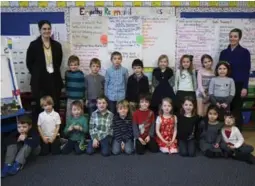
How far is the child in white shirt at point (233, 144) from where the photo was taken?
289cm

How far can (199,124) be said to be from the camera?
3.13m

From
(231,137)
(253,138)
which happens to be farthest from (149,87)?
(253,138)

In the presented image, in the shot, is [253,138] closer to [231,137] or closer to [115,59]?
[231,137]

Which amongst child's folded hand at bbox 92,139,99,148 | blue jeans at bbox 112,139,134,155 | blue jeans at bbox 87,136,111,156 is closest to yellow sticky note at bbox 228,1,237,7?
blue jeans at bbox 112,139,134,155

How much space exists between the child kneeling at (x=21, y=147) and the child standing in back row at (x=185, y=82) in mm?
1576

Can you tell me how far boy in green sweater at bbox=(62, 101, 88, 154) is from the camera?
3111mm

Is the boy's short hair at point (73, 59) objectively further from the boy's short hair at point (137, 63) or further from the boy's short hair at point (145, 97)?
the boy's short hair at point (145, 97)

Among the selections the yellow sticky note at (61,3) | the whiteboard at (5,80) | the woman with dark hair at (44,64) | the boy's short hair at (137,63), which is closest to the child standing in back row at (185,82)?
the boy's short hair at (137,63)

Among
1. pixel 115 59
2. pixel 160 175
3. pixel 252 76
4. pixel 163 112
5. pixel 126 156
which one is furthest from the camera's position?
pixel 252 76

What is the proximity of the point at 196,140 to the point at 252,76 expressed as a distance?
3.66 feet

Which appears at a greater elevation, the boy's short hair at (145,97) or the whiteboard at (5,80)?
the whiteboard at (5,80)

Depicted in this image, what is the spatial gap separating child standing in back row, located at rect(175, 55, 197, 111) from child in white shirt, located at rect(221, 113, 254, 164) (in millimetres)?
581

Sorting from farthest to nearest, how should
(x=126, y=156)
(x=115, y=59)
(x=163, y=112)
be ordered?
(x=115, y=59) < (x=163, y=112) < (x=126, y=156)

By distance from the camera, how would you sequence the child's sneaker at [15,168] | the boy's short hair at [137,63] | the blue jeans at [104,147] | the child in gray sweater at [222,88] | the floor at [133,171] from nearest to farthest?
1. the floor at [133,171]
2. the child's sneaker at [15,168]
3. the blue jeans at [104,147]
4. the child in gray sweater at [222,88]
5. the boy's short hair at [137,63]
